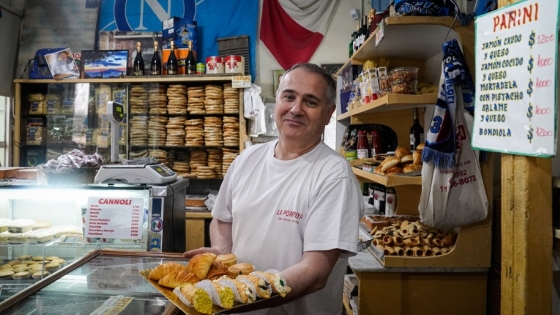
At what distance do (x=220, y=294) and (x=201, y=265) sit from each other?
28 centimetres

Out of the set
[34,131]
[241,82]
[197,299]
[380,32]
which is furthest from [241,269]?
[34,131]

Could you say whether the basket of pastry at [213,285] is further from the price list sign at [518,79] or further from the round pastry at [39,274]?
the round pastry at [39,274]

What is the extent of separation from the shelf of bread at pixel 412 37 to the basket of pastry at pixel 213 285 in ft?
5.10

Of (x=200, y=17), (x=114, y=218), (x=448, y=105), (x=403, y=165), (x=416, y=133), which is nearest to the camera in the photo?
(x=114, y=218)

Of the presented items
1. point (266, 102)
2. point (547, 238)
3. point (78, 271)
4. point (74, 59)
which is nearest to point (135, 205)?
point (78, 271)

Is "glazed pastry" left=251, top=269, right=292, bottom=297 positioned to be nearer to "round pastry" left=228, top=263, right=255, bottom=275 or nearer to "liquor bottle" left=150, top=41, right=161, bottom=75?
"round pastry" left=228, top=263, right=255, bottom=275

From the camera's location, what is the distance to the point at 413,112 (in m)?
3.33

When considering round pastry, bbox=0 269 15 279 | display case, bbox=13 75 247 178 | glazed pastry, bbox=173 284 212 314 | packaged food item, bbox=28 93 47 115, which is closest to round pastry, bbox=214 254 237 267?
glazed pastry, bbox=173 284 212 314

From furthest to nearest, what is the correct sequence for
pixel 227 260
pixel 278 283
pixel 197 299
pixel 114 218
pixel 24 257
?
pixel 24 257, pixel 114 218, pixel 227 260, pixel 278 283, pixel 197 299

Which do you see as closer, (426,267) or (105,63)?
(426,267)

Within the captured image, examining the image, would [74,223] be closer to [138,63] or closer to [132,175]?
[132,175]

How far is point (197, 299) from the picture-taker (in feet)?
3.49

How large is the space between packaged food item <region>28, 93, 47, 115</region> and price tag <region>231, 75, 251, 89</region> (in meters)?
2.44

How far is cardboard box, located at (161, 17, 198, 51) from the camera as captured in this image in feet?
17.3
